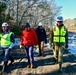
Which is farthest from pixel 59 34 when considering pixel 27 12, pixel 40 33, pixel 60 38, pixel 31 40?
pixel 27 12

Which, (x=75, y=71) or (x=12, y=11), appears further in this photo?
(x=12, y=11)

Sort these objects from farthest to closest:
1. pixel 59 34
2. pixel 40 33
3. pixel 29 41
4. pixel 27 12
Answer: pixel 27 12 → pixel 40 33 → pixel 29 41 → pixel 59 34

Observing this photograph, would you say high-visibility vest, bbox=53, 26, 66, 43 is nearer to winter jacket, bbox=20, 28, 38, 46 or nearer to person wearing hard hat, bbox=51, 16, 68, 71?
person wearing hard hat, bbox=51, 16, 68, 71

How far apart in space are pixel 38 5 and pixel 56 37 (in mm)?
51836

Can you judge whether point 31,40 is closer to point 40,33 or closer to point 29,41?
point 29,41

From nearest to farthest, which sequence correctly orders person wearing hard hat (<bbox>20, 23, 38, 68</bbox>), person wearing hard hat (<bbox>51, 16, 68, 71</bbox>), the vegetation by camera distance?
person wearing hard hat (<bbox>51, 16, 68, 71</bbox>) < person wearing hard hat (<bbox>20, 23, 38, 68</bbox>) < the vegetation

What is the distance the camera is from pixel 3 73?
12125mm

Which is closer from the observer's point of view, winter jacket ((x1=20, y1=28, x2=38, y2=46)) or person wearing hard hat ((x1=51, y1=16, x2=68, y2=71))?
person wearing hard hat ((x1=51, y1=16, x2=68, y2=71))

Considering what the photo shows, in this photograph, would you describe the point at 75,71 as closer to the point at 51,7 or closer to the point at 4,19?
the point at 4,19

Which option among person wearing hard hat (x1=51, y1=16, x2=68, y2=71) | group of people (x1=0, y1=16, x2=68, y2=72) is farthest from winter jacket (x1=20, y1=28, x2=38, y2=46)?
person wearing hard hat (x1=51, y1=16, x2=68, y2=71)

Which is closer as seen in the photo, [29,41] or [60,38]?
[60,38]

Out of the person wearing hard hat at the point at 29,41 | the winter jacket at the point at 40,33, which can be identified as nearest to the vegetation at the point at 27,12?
the winter jacket at the point at 40,33

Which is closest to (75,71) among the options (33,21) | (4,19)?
(4,19)

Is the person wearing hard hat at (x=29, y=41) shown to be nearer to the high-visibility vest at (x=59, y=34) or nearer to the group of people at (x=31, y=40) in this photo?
the group of people at (x=31, y=40)
